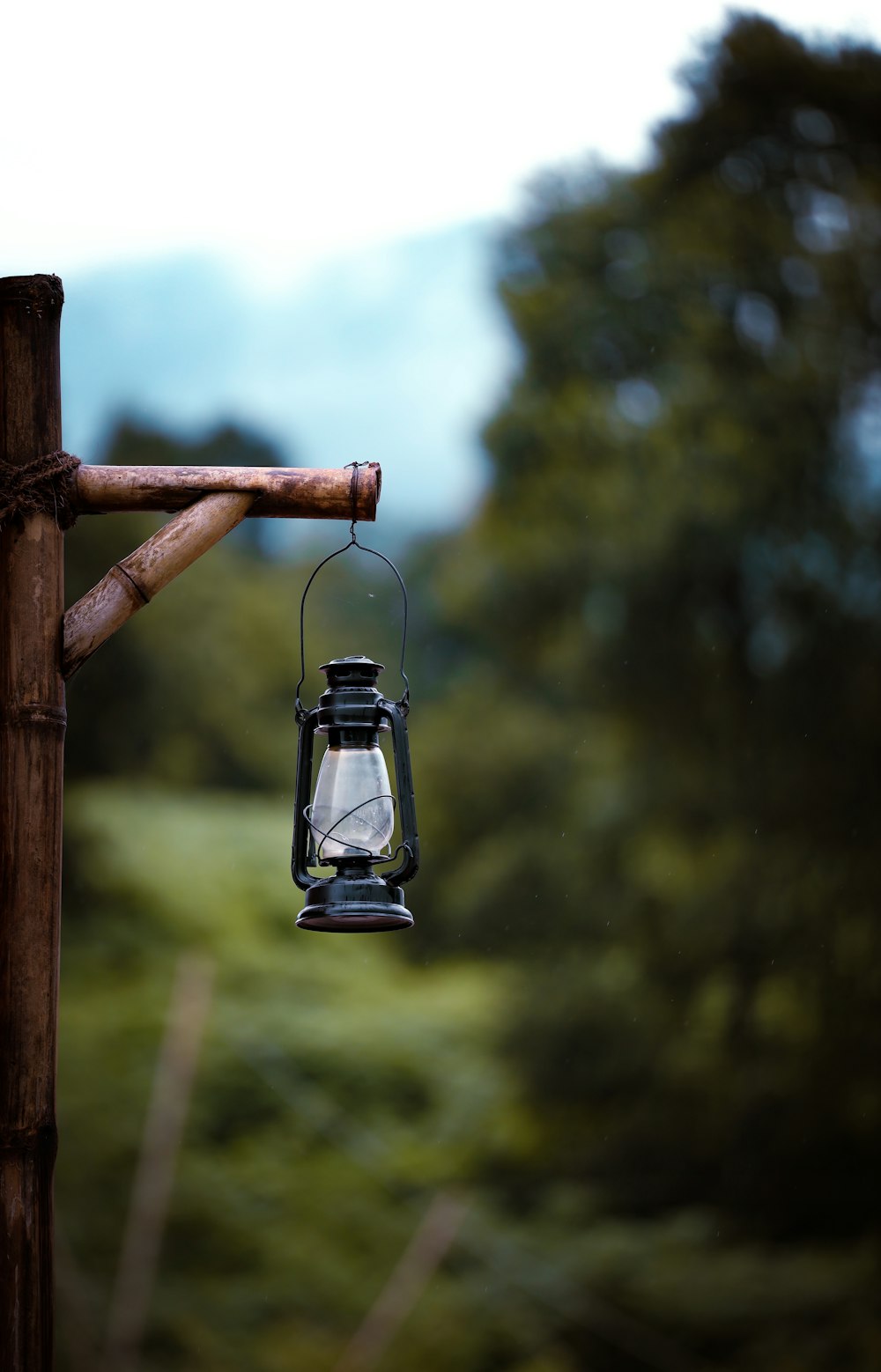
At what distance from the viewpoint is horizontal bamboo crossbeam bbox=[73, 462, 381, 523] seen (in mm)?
1837

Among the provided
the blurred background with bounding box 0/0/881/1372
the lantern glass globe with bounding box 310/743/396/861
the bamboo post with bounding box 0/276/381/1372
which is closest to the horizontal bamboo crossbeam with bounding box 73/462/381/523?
the bamboo post with bounding box 0/276/381/1372

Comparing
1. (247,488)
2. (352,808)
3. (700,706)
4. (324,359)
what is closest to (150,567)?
(247,488)

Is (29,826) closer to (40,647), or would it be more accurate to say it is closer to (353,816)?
(40,647)

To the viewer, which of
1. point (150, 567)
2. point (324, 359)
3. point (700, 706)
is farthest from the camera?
point (324, 359)

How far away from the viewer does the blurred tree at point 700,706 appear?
365 inches

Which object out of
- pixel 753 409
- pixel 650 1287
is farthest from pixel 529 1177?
pixel 753 409

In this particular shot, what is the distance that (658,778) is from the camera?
1009 cm

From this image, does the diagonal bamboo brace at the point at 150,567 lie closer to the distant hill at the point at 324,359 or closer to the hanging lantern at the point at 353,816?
the hanging lantern at the point at 353,816

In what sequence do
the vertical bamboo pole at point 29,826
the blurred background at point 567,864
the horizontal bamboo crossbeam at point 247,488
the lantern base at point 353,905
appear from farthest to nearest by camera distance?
the blurred background at point 567,864
the horizontal bamboo crossbeam at point 247,488
the lantern base at point 353,905
the vertical bamboo pole at point 29,826

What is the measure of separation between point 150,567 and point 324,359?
14.1m

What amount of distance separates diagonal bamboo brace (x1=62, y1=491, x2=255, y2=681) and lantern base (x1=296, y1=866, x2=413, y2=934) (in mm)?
411

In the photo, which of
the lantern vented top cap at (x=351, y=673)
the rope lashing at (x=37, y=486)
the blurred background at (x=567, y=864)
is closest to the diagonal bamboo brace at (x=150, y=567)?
the rope lashing at (x=37, y=486)

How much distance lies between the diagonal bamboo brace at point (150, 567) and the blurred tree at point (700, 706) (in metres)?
8.12

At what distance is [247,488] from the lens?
6.06ft
